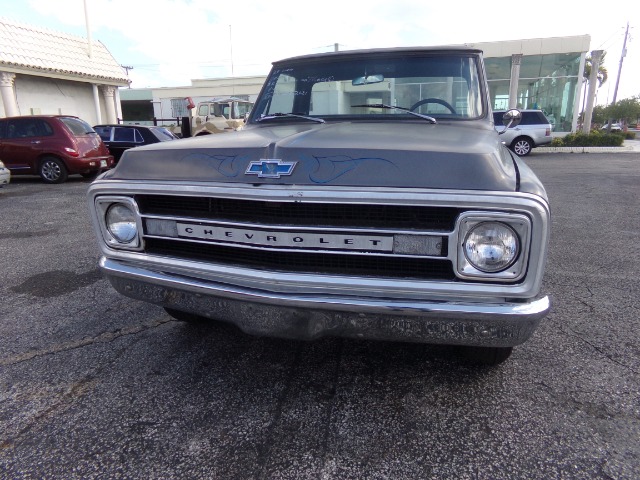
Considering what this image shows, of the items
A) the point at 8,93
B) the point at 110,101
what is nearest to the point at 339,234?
the point at 8,93

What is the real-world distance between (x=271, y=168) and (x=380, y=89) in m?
1.54

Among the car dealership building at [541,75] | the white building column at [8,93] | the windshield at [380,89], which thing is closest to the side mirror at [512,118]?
the windshield at [380,89]

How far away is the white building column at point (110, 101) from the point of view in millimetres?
17797

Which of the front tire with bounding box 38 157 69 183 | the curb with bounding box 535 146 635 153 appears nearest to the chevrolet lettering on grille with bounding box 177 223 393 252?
the front tire with bounding box 38 157 69 183

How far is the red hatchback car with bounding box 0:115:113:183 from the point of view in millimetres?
10500

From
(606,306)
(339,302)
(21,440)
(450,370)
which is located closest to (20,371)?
(21,440)

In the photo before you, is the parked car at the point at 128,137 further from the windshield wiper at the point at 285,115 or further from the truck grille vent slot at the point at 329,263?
the truck grille vent slot at the point at 329,263

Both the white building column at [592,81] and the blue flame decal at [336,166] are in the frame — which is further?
the white building column at [592,81]

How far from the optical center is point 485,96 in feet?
9.58

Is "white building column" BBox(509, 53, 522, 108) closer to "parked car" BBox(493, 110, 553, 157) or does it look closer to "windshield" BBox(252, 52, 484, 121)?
"parked car" BBox(493, 110, 553, 157)

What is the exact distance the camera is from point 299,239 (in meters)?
1.89

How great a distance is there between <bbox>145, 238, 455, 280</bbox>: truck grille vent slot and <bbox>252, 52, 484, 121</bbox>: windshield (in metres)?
1.33

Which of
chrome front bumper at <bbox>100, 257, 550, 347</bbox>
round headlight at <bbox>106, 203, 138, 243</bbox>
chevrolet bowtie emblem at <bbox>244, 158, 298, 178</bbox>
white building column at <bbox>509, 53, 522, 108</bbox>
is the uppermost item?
white building column at <bbox>509, 53, 522, 108</bbox>

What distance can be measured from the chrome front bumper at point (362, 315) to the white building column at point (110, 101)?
60.8 ft
